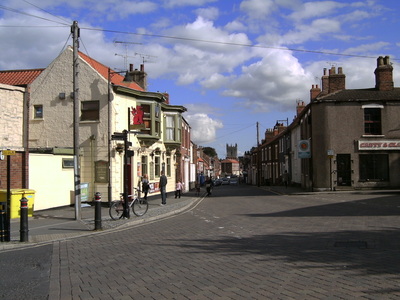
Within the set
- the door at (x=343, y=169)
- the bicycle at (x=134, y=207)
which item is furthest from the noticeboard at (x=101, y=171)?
the door at (x=343, y=169)

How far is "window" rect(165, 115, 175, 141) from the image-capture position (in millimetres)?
29322

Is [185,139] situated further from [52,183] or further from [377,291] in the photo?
[377,291]

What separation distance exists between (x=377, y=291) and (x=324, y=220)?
27.8 feet

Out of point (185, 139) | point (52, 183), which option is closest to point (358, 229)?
point (52, 183)

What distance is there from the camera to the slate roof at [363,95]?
1217 inches

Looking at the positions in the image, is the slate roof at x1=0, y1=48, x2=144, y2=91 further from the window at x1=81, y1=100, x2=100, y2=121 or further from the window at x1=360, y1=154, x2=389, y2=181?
the window at x1=360, y1=154, x2=389, y2=181

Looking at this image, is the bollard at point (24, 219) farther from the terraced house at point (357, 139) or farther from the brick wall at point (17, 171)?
the terraced house at point (357, 139)

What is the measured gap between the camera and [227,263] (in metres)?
7.70

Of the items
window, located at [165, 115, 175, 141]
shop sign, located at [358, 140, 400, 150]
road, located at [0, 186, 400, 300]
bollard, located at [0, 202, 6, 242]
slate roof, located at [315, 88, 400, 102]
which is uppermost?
slate roof, located at [315, 88, 400, 102]

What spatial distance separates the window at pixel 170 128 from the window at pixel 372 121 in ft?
47.8


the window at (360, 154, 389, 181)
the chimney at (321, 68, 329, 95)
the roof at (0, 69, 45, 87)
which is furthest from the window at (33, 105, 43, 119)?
the window at (360, 154, 389, 181)

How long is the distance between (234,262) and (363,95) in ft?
89.4

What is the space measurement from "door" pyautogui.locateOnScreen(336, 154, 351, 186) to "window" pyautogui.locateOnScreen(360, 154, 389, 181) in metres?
1.00

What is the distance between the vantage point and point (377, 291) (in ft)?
18.4
